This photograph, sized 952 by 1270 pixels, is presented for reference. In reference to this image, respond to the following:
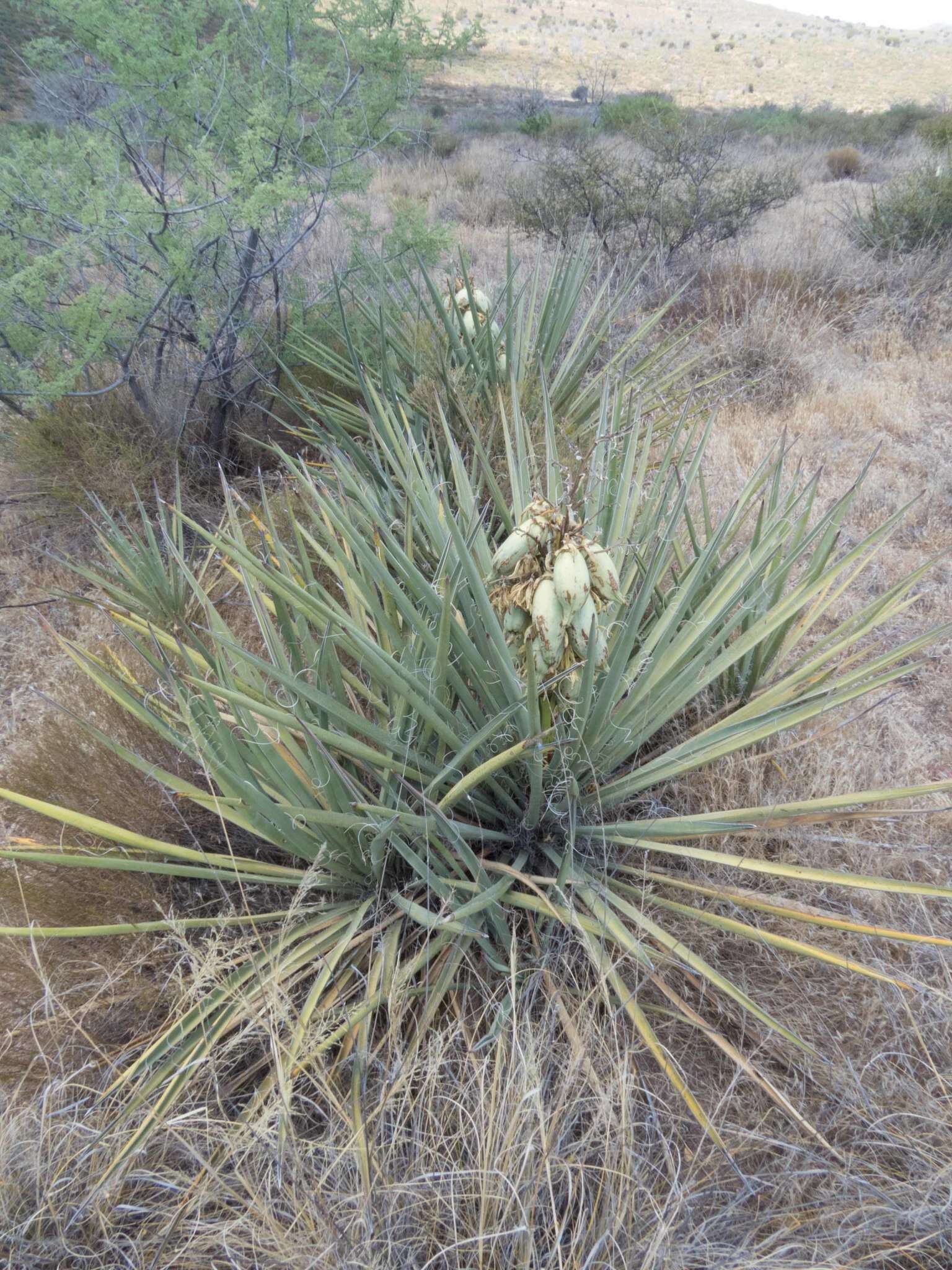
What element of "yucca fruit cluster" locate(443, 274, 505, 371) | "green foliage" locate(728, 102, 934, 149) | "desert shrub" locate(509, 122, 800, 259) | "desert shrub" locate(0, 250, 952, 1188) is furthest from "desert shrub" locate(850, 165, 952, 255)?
"green foliage" locate(728, 102, 934, 149)

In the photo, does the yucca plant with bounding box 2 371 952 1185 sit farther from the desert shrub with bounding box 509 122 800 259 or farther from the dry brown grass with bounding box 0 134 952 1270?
the desert shrub with bounding box 509 122 800 259

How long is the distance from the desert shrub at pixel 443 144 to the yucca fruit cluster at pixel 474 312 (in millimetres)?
10935

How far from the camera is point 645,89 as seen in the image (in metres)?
27.5

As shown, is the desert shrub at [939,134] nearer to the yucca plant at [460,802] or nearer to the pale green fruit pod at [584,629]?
the yucca plant at [460,802]

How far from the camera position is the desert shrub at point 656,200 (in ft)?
20.3

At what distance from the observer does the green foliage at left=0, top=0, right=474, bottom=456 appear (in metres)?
2.76

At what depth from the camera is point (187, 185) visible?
311 cm

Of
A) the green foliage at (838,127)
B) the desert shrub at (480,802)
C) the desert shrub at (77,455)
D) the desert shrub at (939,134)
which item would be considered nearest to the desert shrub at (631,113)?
the green foliage at (838,127)

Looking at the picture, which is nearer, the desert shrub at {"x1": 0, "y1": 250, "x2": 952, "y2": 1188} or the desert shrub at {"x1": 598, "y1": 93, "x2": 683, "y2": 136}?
the desert shrub at {"x1": 0, "y1": 250, "x2": 952, "y2": 1188}

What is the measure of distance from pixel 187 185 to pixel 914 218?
6168mm

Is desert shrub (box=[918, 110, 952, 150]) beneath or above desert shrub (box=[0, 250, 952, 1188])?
above

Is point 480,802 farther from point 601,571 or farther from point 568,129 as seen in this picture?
point 568,129

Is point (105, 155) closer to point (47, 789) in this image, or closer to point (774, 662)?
point (47, 789)

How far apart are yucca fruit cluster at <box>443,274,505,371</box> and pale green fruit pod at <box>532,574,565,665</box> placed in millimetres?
1957
